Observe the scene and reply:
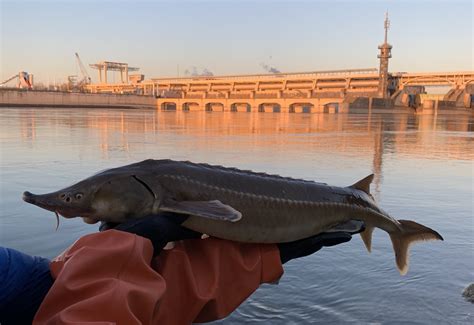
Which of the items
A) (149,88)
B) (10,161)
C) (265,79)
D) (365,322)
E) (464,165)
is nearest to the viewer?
(365,322)

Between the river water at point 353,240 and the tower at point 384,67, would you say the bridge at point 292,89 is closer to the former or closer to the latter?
the tower at point 384,67

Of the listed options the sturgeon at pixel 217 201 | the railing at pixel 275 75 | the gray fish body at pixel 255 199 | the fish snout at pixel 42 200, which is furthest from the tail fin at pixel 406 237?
the railing at pixel 275 75

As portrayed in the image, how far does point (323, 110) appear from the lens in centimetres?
8519

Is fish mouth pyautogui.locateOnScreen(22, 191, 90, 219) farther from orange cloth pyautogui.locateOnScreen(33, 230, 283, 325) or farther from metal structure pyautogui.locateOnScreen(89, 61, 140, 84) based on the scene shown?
metal structure pyautogui.locateOnScreen(89, 61, 140, 84)

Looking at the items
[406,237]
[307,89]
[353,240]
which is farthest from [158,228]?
[307,89]

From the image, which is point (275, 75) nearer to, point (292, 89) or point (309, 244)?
point (292, 89)

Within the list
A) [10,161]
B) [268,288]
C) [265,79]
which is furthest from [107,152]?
[265,79]

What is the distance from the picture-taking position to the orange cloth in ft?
4.64

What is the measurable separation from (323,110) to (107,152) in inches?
3059

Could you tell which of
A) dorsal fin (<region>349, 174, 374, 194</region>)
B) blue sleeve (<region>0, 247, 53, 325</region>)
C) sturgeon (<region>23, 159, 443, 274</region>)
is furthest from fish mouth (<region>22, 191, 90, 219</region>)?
dorsal fin (<region>349, 174, 374, 194</region>)

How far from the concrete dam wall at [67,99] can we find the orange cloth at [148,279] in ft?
281

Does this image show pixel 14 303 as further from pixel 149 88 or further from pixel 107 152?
pixel 149 88

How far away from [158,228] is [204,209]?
0.22 m

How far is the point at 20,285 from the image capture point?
1.61 m
